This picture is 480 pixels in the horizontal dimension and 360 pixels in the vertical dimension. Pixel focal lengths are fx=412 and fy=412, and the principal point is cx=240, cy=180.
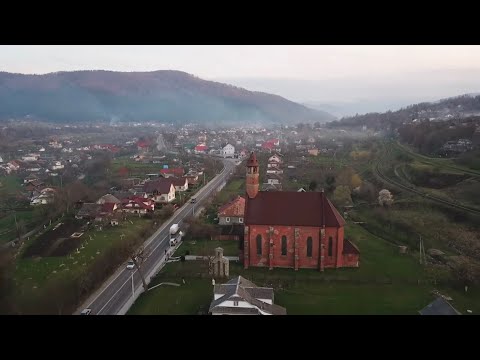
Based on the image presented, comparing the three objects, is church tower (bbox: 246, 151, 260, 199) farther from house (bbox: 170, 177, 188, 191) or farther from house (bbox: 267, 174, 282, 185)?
house (bbox: 170, 177, 188, 191)

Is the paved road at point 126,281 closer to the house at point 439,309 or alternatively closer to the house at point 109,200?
the house at point 109,200

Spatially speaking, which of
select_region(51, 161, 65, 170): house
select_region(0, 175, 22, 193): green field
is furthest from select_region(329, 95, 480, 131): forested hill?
select_region(0, 175, 22, 193): green field

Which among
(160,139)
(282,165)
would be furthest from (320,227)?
(160,139)

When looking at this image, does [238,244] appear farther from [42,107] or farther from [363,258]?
[42,107]

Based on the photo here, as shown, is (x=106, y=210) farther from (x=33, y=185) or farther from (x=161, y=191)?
(x=33, y=185)

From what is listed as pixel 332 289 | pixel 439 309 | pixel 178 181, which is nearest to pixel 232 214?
pixel 332 289

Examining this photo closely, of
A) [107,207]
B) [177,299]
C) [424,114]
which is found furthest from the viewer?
[424,114]
